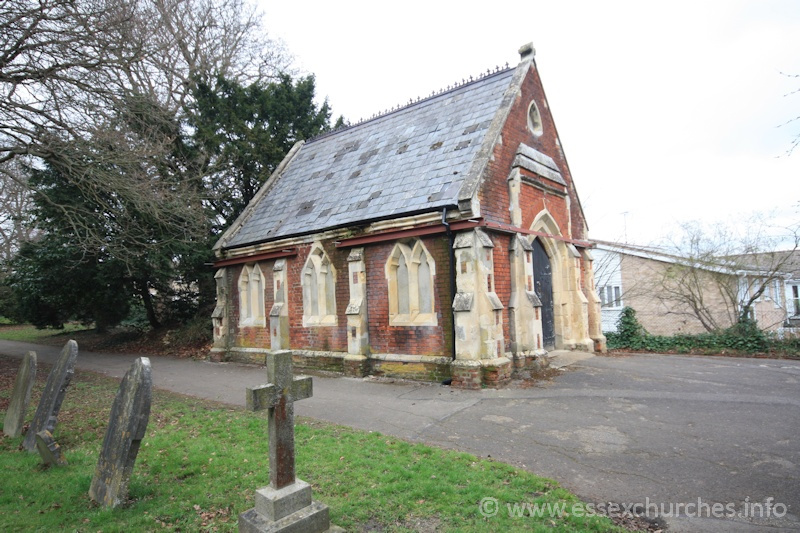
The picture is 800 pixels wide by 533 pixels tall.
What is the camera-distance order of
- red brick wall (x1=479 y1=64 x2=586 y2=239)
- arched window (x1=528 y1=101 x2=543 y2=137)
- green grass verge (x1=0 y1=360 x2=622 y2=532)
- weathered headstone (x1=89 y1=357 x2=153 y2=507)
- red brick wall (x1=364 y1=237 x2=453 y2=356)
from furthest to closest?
arched window (x1=528 y1=101 x2=543 y2=137) < red brick wall (x1=479 y1=64 x2=586 y2=239) < red brick wall (x1=364 y1=237 x2=453 y2=356) < weathered headstone (x1=89 y1=357 x2=153 y2=507) < green grass verge (x1=0 y1=360 x2=622 y2=532)

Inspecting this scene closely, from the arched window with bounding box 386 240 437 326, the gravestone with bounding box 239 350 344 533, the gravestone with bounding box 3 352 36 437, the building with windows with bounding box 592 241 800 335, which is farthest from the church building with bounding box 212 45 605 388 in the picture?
the gravestone with bounding box 3 352 36 437

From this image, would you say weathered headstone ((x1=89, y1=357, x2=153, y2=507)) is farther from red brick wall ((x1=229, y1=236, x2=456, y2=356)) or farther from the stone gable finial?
the stone gable finial

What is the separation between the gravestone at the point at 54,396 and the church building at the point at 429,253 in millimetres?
5886

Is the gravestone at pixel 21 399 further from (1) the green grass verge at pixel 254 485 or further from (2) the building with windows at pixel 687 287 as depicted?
(2) the building with windows at pixel 687 287

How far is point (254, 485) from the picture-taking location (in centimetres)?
469

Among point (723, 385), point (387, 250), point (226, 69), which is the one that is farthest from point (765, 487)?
point (226, 69)

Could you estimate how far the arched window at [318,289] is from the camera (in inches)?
476

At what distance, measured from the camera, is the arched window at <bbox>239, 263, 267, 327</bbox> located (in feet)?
46.6

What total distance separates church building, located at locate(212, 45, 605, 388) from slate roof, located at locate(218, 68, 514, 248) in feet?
0.16

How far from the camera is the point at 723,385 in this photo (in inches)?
347

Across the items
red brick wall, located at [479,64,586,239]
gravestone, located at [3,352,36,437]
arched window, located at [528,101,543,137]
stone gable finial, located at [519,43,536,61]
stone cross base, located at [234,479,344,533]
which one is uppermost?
stone gable finial, located at [519,43,536,61]

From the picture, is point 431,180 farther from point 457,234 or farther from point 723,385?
point 723,385

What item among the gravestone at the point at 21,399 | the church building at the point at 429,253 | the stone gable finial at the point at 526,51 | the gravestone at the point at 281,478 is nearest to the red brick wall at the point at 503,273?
the church building at the point at 429,253

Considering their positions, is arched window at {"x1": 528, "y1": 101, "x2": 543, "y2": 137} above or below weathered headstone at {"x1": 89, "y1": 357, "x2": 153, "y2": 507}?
above
